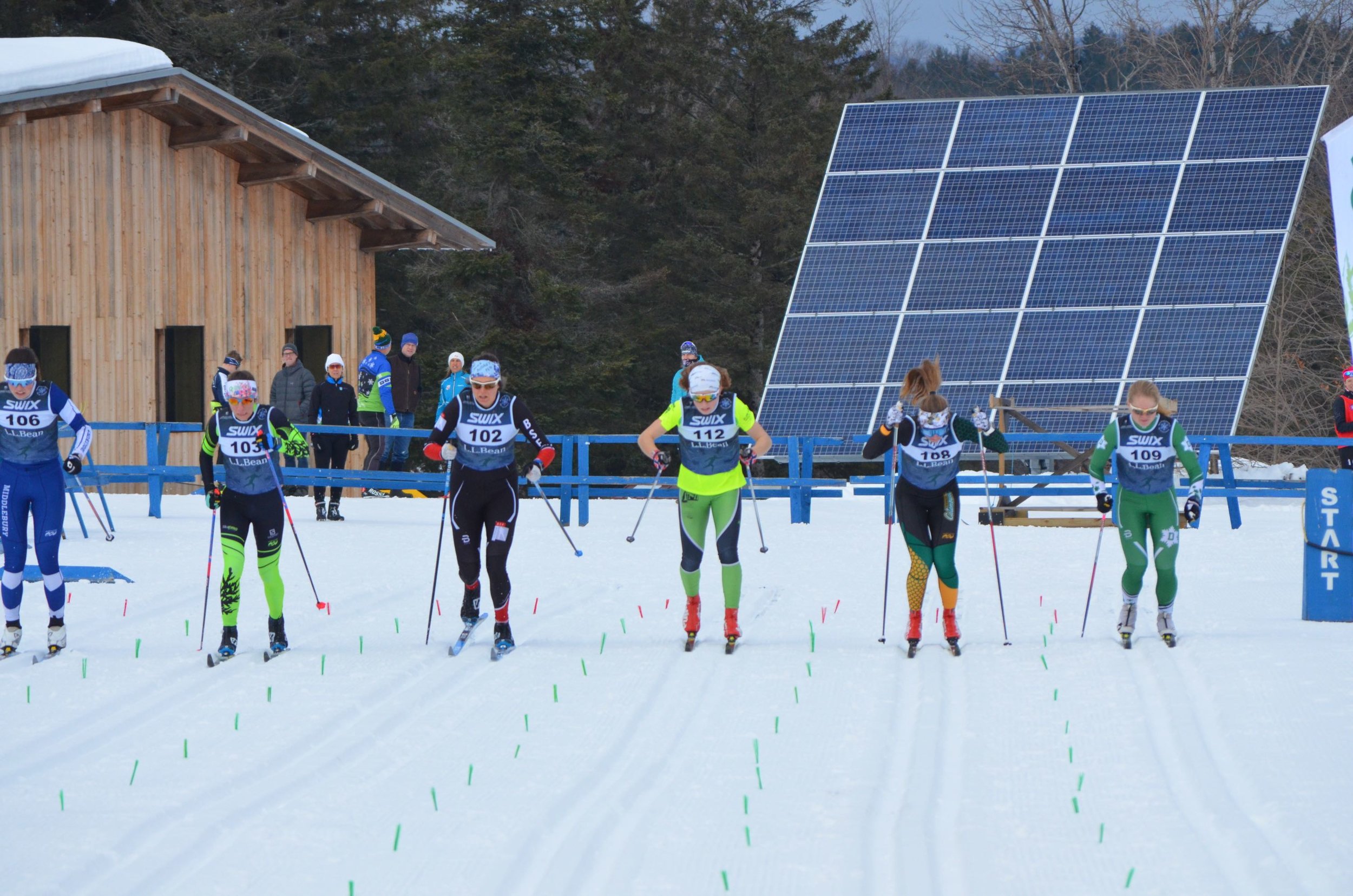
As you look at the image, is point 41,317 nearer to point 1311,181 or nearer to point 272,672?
point 272,672

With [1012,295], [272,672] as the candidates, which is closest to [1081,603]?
[272,672]

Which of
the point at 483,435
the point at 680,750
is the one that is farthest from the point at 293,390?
the point at 680,750

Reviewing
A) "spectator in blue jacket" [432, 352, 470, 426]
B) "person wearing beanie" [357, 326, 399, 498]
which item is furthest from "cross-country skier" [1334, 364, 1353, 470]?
"person wearing beanie" [357, 326, 399, 498]

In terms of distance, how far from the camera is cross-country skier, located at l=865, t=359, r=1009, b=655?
9367 mm

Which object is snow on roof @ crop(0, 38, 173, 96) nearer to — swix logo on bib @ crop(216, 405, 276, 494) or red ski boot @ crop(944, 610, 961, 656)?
swix logo on bib @ crop(216, 405, 276, 494)

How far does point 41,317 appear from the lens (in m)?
20.0

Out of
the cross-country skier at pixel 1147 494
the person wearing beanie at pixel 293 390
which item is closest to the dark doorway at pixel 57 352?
the person wearing beanie at pixel 293 390

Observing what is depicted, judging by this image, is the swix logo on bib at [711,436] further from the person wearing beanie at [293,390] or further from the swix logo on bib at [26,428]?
the person wearing beanie at [293,390]

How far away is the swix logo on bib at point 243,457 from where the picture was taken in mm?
9656

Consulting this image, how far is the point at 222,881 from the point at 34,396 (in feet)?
17.6

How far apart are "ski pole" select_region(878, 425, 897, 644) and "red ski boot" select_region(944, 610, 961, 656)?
0.39 meters

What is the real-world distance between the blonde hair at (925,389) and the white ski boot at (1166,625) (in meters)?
1.90

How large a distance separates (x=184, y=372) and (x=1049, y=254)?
12309 millimetres

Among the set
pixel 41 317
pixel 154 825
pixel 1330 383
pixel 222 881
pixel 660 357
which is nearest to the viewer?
pixel 222 881
